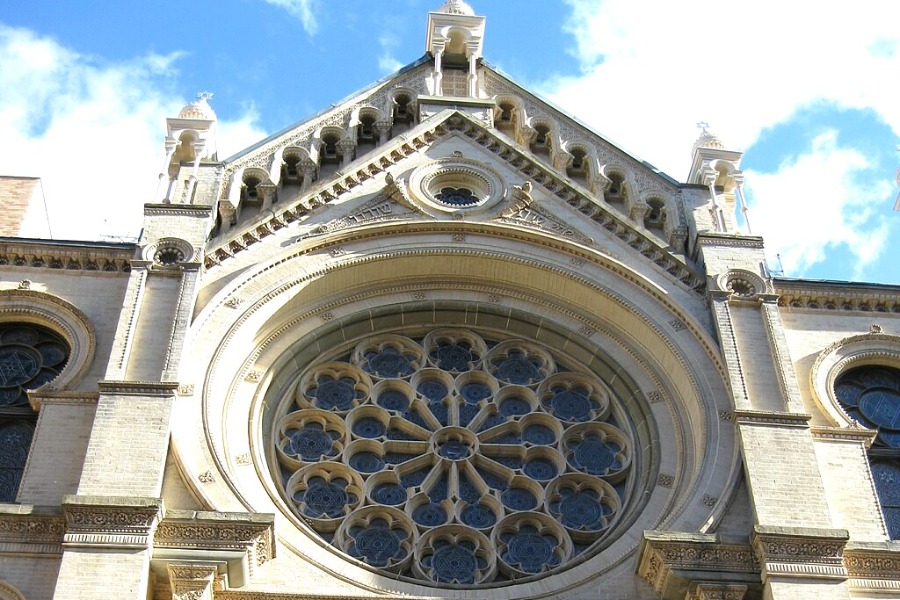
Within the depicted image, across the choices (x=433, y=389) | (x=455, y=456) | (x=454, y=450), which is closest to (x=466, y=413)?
(x=433, y=389)

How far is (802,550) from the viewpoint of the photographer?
19.3 meters

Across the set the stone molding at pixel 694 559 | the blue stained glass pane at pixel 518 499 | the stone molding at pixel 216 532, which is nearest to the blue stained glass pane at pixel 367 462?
the blue stained glass pane at pixel 518 499

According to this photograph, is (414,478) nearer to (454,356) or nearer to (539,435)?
(539,435)

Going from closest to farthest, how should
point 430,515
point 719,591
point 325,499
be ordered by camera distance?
point 719,591, point 430,515, point 325,499

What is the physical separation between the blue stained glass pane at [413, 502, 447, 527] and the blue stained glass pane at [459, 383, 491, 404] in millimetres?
2416

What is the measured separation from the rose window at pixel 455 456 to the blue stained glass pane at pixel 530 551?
0.02m

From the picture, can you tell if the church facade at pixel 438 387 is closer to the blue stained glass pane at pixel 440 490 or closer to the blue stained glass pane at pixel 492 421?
the blue stained glass pane at pixel 440 490

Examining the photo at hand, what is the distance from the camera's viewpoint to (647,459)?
73.9ft

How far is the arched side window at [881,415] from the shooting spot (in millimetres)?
22203

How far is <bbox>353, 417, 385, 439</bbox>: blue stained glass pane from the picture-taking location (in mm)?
22750

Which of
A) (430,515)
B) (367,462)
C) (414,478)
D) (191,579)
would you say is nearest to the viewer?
(191,579)

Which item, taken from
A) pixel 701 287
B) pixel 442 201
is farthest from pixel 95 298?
pixel 701 287

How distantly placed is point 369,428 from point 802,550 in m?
7.23

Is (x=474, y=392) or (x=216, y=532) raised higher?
(x=474, y=392)
